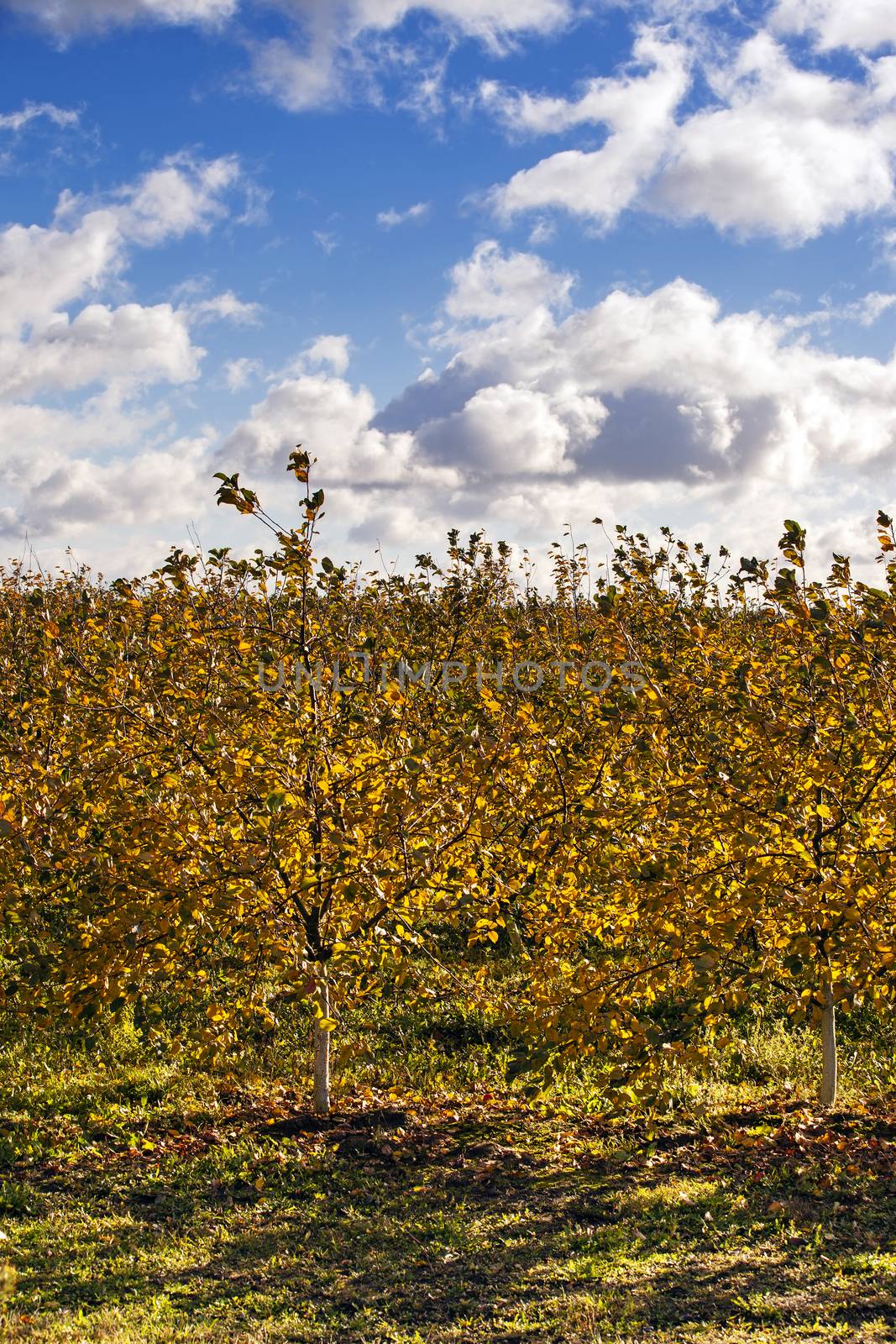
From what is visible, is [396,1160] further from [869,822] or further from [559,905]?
[869,822]

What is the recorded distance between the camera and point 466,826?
5.73 meters

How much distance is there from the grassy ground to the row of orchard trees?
1.80ft

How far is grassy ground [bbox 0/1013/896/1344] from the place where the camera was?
416 centimetres

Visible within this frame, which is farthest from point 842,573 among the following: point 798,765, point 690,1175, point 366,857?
point 690,1175

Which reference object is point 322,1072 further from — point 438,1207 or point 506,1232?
point 506,1232

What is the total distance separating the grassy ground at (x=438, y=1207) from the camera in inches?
164

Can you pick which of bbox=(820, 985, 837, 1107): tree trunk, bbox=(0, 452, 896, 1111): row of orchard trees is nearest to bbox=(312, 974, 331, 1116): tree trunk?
bbox=(0, 452, 896, 1111): row of orchard trees

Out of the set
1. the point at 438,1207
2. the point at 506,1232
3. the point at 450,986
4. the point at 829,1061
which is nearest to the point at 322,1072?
the point at 450,986

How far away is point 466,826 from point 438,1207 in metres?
1.94

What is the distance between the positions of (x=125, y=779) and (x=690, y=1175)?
12.7 feet

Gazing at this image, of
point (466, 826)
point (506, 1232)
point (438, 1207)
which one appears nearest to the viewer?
point (506, 1232)

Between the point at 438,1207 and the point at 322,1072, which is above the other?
the point at 322,1072

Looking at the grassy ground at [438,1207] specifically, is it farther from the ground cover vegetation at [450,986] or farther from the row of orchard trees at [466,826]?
the row of orchard trees at [466,826]

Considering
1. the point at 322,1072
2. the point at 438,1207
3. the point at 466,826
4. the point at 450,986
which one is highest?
the point at 466,826
